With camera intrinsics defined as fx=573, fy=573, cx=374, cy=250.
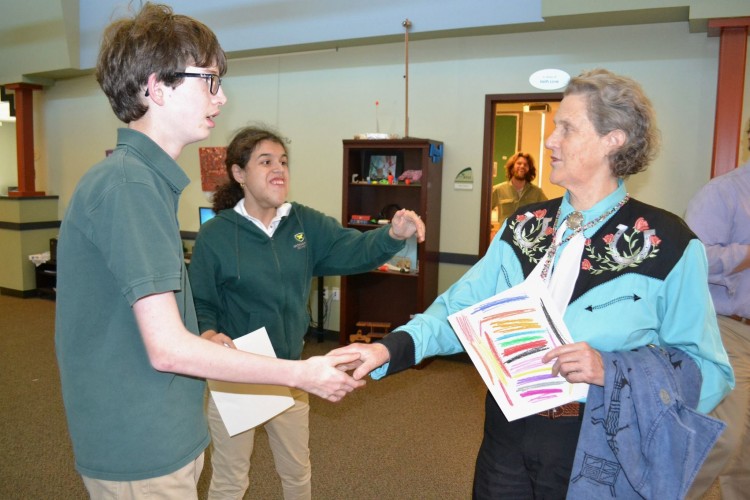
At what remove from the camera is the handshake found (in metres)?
1.25

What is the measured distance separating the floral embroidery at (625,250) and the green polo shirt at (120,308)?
992mm

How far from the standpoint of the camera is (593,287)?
143 centimetres

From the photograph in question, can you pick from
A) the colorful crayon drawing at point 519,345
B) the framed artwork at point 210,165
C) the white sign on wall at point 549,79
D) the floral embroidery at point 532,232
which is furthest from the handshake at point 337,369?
the framed artwork at point 210,165

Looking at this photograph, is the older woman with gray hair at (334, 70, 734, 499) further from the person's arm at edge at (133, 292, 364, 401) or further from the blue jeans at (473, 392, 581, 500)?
the person's arm at edge at (133, 292, 364, 401)

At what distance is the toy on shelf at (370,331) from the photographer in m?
5.19

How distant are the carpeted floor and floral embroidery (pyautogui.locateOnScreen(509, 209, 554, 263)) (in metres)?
1.79

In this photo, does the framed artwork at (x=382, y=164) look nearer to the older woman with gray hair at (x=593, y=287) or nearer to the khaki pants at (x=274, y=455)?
the khaki pants at (x=274, y=455)

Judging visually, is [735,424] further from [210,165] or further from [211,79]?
[210,165]

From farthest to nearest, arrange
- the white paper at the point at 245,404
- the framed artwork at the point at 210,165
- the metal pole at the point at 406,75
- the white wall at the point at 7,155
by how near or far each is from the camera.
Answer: the white wall at the point at 7,155, the framed artwork at the point at 210,165, the metal pole at the point at 406,75, the white paper at the point at 245,404

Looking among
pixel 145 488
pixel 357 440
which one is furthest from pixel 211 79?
pixel 357 440

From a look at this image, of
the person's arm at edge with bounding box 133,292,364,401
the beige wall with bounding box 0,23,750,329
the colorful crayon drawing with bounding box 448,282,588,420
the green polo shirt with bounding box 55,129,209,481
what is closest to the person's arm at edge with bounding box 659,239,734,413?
the colorful crayon drawing with bounding box 448,282,588,420

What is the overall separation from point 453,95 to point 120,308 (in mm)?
4304

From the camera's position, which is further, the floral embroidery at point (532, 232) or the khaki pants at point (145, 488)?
the floral embroidery at point (532, 232)

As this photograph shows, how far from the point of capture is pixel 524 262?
1.58m
